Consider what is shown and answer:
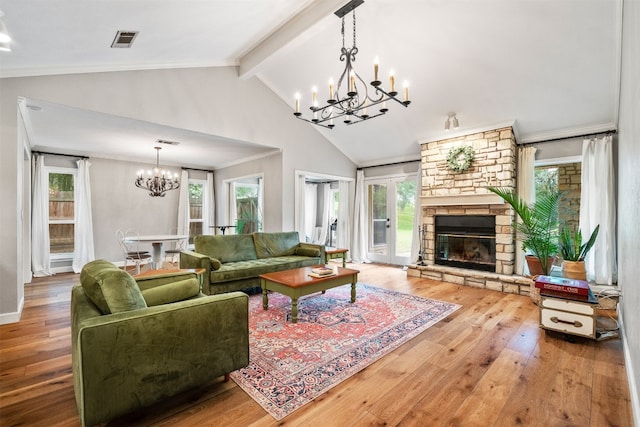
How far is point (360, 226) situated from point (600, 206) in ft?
13.7

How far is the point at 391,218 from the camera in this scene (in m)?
6.62

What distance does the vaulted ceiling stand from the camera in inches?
107

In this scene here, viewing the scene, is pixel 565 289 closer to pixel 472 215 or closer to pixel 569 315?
pixel 569 315

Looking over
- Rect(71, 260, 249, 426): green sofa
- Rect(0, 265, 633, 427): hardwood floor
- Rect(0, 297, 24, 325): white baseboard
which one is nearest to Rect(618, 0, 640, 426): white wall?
Rect(0, 265, 633, 427): hardwood floor

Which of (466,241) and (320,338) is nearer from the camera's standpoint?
(320,338)

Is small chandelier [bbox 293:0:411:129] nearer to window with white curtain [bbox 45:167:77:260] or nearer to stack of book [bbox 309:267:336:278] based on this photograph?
stack of book [bbox 309:267:336:278]

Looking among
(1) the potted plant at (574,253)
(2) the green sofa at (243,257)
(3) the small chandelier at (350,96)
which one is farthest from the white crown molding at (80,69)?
(1) the potted plant at (574,253)

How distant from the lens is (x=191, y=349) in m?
1.75

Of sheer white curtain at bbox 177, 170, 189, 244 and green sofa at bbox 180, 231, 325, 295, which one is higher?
sheer white curtain at bbox 177, 170, 189, 244

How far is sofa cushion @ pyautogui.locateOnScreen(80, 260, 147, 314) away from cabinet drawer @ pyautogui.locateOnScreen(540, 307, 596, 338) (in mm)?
3468

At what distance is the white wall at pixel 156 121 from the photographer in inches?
123

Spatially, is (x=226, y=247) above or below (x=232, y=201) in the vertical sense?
below

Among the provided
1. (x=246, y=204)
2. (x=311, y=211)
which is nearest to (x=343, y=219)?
(x=311, y=211)

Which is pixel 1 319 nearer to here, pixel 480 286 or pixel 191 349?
pixel 191 349
